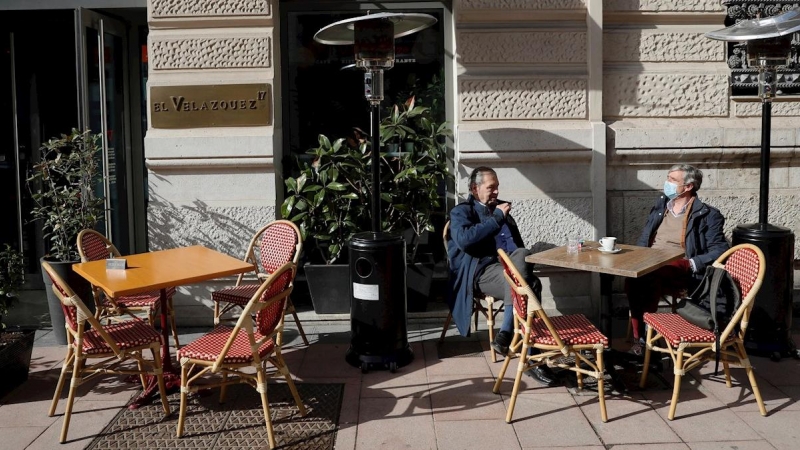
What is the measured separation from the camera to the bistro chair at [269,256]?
5.57m

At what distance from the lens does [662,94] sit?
658 cm

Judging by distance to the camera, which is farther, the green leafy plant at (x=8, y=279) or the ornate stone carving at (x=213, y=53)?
the ornate stone carving at (x=213, y=53)

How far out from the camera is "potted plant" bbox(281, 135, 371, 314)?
20.8 ft

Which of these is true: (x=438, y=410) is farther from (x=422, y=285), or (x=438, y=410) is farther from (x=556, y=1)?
(x=556, y=1)

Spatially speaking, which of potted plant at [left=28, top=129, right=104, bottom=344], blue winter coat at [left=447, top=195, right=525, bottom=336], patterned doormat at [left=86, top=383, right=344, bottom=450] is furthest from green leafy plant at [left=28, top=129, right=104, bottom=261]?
blue winter coat at [left=447, top=195, right=525, bottom=336]

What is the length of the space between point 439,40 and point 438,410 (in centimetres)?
347

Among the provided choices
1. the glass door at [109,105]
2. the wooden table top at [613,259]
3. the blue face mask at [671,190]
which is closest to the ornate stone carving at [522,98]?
the blue face mask at [671,190]

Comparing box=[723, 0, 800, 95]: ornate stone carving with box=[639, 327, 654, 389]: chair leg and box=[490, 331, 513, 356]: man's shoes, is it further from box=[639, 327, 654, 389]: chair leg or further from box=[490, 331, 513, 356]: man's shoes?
box=[490, 331, 513, 356]: man's shoes

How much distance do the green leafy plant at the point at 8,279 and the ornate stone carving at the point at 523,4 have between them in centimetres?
377

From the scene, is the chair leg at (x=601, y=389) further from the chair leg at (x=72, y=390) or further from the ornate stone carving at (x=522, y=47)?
the ornate stone carving at (x=522, y=47)

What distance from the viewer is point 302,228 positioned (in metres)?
6.35

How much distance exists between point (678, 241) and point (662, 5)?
6.68ft

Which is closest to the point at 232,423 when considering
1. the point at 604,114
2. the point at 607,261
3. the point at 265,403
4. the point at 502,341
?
the point at 265,403

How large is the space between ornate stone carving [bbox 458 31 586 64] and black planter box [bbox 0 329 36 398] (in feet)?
12.2
